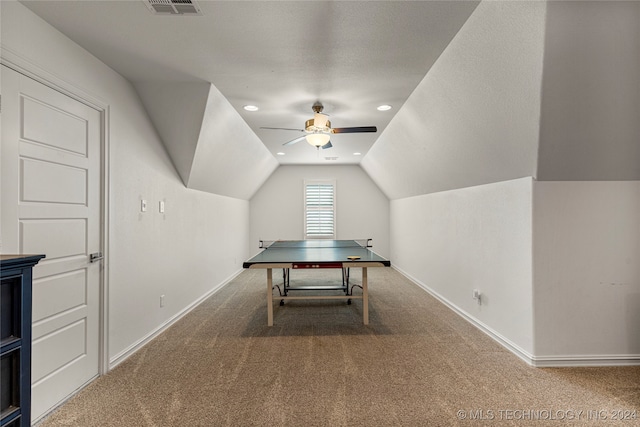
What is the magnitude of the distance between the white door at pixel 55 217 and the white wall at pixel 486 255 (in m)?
3.52

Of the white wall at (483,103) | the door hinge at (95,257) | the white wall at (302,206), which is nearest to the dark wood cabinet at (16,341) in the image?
the door hinge at (95,257)

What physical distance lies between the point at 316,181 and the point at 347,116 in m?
3.79

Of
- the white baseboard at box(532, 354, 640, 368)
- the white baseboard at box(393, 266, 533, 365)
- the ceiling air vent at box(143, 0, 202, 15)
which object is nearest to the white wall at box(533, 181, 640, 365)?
the white baseboard at box(532, 354, 640, 368)

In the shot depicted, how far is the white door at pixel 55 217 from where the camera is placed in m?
1.80

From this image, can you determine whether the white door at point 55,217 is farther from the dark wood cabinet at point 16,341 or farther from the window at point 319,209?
the window at point 319,209

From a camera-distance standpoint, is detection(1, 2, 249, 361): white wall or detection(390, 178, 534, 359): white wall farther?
detection(390, 178, 534, 359): white wall

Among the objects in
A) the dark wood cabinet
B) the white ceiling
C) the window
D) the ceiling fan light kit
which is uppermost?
the white ceiling

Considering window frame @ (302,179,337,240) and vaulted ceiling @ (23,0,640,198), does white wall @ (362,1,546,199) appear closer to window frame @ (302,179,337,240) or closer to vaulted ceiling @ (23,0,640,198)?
vaulted ceiling @ (23,0,640,198)

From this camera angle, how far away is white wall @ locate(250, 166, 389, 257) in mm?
7668

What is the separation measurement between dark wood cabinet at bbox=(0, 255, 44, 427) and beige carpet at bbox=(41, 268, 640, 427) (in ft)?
2.63

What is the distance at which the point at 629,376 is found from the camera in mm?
2350

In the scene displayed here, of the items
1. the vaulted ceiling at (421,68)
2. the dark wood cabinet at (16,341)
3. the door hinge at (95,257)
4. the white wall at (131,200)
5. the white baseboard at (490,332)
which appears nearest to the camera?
the dark wood cabinet at (16,341)

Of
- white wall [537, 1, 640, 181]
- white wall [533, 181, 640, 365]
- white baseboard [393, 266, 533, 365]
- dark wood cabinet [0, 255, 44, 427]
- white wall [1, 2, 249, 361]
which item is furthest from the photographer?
white baseboard [393, 266, 533, 365]

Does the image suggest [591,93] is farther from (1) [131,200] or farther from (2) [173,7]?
(1) [131,200]
